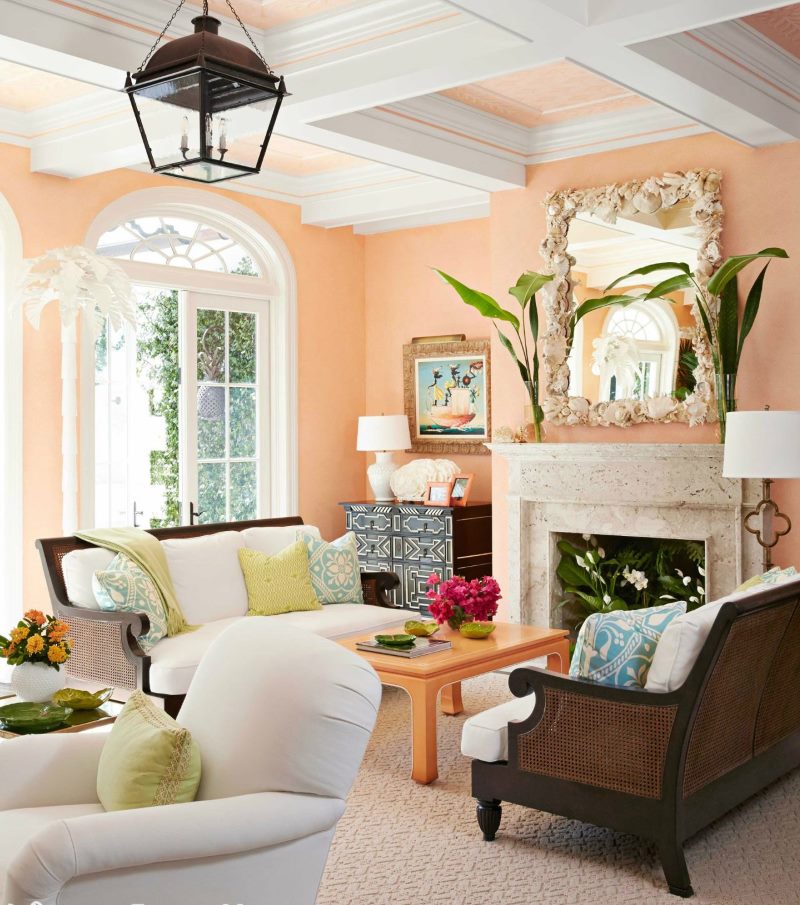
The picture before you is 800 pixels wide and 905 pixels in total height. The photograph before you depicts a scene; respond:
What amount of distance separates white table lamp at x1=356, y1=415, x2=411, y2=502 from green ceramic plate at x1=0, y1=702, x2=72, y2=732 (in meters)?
4.27

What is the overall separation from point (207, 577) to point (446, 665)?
156 cm

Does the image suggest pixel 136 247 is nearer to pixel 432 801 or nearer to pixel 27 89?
pixel 27 89

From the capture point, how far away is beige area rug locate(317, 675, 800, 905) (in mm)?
3000

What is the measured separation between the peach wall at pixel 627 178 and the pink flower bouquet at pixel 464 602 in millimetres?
1618

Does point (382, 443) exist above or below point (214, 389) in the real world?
below

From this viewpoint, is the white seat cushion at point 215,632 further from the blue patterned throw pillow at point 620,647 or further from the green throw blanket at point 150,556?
the blue patterned throw pillow at point 620,647

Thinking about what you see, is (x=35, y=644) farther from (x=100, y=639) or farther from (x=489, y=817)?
(x=489, y=817)

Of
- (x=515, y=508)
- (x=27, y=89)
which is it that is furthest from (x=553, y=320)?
(x=27, y=89)

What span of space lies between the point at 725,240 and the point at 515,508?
1.93 meters

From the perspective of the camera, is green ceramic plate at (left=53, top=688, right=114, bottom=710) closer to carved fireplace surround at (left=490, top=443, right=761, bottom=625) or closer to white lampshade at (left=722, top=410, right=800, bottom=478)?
white lampshade at (left=722, top=410, right=800, bottom=478)

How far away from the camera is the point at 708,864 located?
3199mm

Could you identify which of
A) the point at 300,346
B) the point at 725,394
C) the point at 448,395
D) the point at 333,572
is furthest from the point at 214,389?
the point at 725,394

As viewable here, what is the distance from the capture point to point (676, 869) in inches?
118

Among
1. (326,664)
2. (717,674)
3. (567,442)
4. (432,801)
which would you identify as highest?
(567,442)
